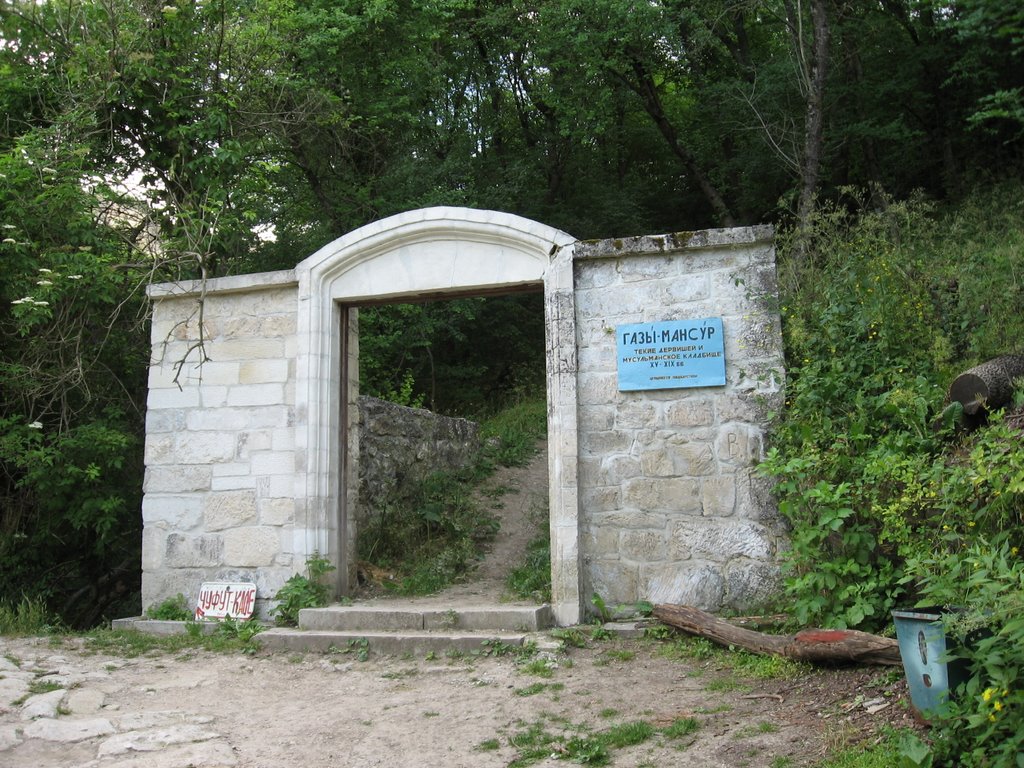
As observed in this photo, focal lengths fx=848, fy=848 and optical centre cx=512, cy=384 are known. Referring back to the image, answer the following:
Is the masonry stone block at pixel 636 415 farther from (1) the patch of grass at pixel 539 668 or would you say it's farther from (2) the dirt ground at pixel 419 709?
(1) the patch of grass at pixel 539 668

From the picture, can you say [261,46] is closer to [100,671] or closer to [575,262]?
[575,262]

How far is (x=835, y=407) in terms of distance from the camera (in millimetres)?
5355

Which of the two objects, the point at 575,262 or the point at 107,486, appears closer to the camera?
the point at 575,262

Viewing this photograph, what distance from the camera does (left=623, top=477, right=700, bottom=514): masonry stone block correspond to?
5.64 m

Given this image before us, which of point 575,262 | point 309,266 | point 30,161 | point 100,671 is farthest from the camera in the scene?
point 30,161

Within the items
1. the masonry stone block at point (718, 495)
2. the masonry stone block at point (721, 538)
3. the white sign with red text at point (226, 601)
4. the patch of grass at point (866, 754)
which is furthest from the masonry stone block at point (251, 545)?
the patch of grass at point (866, 754)

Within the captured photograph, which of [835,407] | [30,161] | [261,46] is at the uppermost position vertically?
[261,46]

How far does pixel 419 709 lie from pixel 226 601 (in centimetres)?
260

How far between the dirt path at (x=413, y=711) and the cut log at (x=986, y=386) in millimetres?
1734

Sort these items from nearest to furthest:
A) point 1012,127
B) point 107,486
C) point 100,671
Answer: point 100,671
point 107,486
point 1012,127

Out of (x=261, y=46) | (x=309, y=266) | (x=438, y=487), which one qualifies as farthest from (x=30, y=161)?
(x=438, y=487)

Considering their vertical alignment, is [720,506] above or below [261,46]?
below

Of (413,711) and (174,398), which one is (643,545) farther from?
(174,398)

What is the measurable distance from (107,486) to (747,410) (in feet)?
19.4
